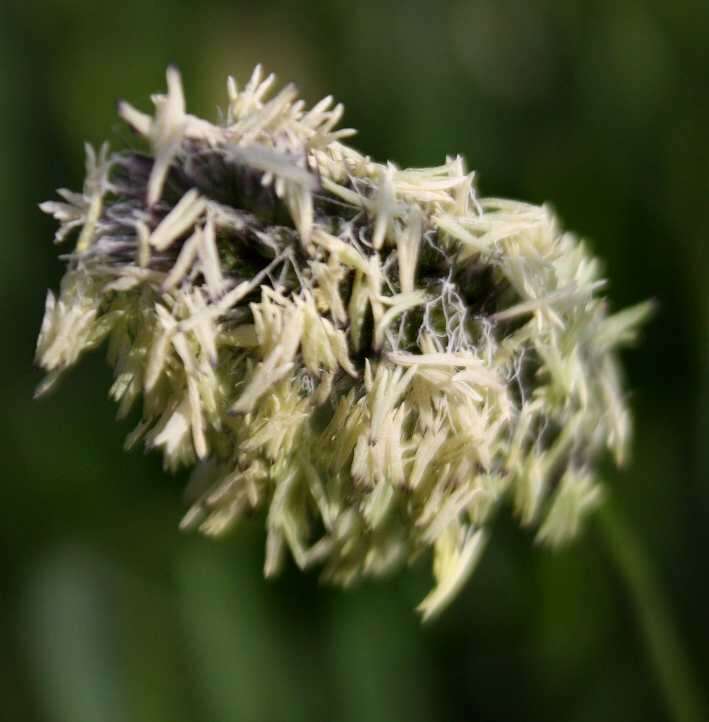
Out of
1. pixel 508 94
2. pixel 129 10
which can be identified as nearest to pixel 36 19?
pixel 129 10

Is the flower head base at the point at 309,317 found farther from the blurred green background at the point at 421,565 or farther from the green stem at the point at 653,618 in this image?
the blurred green background at the point at 421,565

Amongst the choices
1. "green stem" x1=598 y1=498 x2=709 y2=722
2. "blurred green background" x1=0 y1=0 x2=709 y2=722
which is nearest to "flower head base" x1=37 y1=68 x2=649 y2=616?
"green stem" x1=598 y1=498 x2=709 y2=722

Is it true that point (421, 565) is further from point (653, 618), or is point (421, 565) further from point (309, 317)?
point (309, 317)

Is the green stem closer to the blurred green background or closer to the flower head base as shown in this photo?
the blurred green background

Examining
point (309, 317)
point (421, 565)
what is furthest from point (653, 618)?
point (309, 317)

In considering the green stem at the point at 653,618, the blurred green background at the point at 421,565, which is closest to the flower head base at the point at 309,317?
the green stem at the point at 653,618

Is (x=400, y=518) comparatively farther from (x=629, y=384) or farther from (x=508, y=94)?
(x=508, y=94)
